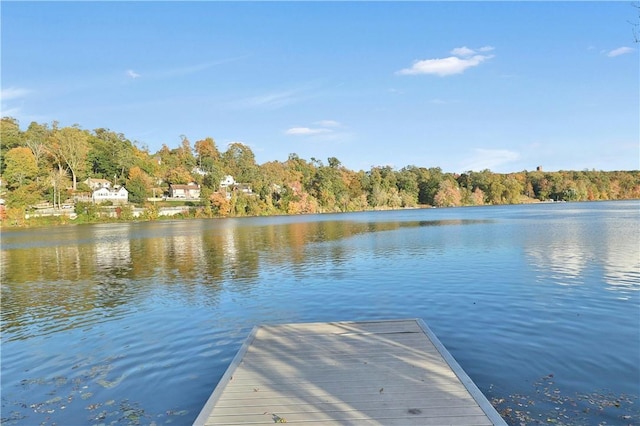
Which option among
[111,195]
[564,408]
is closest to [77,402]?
[564,408]

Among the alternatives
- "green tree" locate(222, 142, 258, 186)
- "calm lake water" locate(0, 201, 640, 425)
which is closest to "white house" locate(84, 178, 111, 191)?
"green tree" locate(222, 142, 258, 186)

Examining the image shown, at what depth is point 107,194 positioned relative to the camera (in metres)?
110

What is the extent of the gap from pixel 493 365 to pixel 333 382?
4.14 metres

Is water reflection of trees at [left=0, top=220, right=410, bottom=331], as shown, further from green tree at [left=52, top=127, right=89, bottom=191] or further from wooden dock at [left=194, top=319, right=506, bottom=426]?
green tree at [left=52, top=127, right=89, bottom=191]

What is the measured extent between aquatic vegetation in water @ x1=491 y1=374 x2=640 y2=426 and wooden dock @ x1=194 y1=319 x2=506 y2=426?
1.05 metres

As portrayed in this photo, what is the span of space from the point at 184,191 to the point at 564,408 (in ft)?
426

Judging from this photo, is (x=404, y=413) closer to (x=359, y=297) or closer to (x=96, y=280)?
(x=359, y=297)

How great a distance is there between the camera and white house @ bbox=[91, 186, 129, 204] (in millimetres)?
107975

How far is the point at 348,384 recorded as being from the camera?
6.87 meters

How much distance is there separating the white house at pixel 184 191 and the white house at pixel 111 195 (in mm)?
15666

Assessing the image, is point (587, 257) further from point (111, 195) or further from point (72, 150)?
point (72, 150)

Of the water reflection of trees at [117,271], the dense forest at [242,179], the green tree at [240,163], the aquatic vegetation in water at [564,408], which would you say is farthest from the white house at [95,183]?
the aquatic vegetation in water at [564,408]

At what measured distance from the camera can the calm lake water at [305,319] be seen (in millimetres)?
7754

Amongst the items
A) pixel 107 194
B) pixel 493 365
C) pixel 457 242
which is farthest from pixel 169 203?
pixel 493 365
